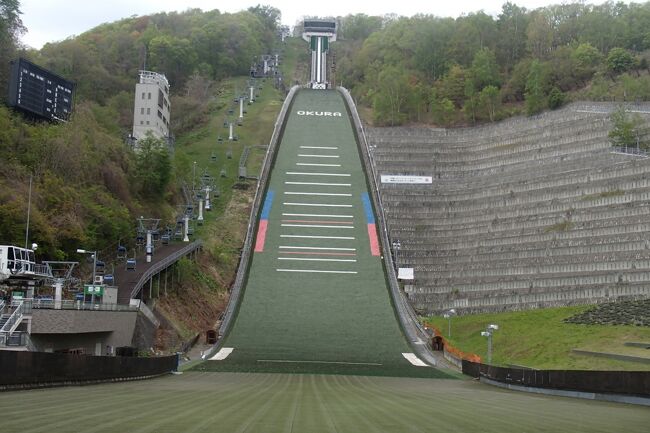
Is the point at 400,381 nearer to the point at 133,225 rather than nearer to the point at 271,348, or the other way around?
the point at 271,348

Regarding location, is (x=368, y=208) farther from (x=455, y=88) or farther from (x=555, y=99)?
(x=455, y=88)

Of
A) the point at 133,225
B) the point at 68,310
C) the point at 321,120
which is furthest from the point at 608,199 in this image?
the point at 321,120

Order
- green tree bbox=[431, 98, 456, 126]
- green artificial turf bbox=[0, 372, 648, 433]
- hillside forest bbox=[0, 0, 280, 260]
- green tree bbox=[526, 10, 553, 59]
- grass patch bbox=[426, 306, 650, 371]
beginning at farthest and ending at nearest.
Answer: green tree bbox=[526, 10, 553, 59], green tree bbox=[431, 98, 456, 126], hillside forest bbox=[0, 0, 280, 260], grass patch bbox=[426, 306, 650, 371], green artificial turf bbox=[0, 372, 648, 433]

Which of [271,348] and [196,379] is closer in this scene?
[196,379]

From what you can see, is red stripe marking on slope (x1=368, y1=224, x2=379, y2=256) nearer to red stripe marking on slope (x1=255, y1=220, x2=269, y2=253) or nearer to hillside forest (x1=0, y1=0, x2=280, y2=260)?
red stripe marking on slope (x1=255, y1=220, x2=269, y2=253)

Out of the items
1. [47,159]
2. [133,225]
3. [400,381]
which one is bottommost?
[400,381]

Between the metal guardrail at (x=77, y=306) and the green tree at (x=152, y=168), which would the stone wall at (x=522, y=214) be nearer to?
the green tree at (x=152, y=168)

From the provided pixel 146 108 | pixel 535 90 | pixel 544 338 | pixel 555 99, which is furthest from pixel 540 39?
pixel 544 338

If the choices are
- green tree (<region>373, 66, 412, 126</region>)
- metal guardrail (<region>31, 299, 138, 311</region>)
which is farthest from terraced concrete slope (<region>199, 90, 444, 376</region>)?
green tree (<region>373, 66, 412, 126</region>)
